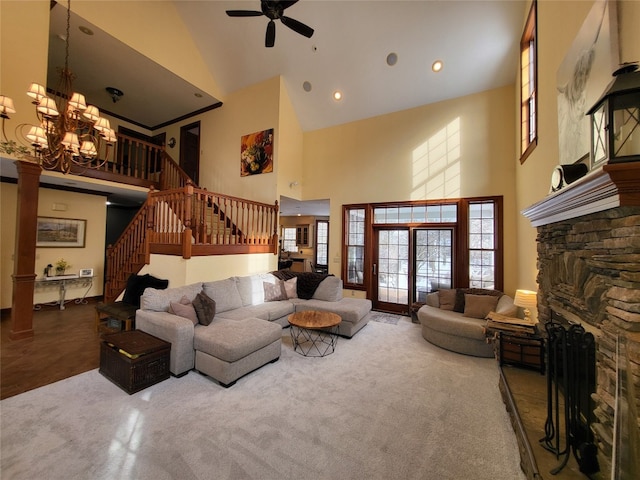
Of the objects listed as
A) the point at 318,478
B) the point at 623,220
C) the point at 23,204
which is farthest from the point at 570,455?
the point at 23,204

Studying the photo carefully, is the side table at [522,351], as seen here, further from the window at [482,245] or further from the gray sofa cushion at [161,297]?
the gray sofa cushion at [161,297]

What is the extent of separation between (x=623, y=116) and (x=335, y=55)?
16.6ft

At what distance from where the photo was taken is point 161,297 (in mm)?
3449

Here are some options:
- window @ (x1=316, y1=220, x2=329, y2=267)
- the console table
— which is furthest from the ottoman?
window @ (x1=316, y1=220, x2=329, y2=267)

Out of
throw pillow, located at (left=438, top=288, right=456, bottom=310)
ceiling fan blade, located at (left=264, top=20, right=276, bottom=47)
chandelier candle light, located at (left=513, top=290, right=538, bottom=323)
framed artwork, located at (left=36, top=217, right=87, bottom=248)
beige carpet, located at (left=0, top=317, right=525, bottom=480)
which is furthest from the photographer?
framed artwork, located at (left=36, top=217, right=87, bottom=248)

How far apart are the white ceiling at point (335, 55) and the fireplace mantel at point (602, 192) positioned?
3.91m

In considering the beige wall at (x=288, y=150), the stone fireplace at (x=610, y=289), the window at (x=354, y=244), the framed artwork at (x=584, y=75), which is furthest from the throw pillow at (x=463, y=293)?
the beige wall at (x=288, y=150)

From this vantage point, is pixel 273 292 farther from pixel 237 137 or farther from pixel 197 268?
pixel 237 137

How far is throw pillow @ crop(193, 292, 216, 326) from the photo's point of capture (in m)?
3.42

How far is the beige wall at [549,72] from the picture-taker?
5.33 ft

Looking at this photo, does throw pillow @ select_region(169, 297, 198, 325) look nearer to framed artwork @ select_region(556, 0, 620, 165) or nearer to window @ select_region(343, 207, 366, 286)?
window @ select_region(343, 207, 366, 286)

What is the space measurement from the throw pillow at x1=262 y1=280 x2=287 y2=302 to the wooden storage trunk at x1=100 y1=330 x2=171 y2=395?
6.66 ft

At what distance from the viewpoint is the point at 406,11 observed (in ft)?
14.1

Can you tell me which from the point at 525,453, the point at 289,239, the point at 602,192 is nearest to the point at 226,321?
the point at 525,453
